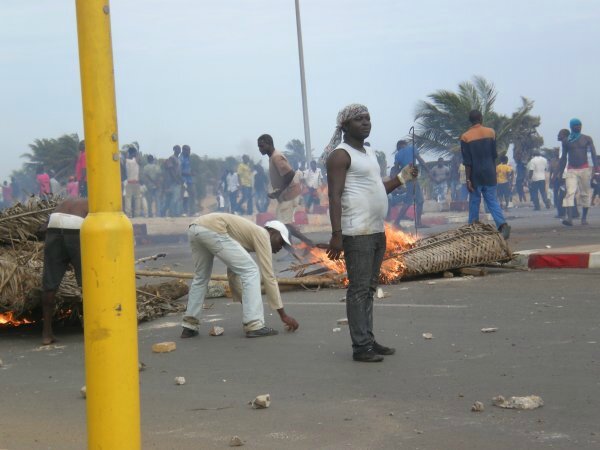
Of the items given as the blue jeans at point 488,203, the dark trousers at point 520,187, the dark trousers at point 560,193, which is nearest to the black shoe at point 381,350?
the blue jeans at point 488,203

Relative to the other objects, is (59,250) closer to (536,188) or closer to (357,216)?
(357,216)

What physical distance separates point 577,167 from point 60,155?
59.1 feet

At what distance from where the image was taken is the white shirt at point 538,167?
29.0m

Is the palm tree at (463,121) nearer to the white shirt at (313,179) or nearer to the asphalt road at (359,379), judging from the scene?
the white shirt at (313,179)

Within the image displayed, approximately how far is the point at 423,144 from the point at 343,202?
24035 millimetres

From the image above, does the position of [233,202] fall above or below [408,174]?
below

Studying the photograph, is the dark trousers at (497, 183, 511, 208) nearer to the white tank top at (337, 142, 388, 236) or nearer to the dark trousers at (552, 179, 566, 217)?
the dark trousers at (552, 179, 566, 217)

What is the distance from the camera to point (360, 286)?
282 inches

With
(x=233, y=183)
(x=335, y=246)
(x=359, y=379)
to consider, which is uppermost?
(x=233, y=183)

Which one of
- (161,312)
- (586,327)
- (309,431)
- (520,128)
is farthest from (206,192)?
(309,431)

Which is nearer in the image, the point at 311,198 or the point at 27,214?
the point at 27,214

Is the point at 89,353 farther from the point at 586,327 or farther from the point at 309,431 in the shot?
the point at 586,327

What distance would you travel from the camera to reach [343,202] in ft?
23.5

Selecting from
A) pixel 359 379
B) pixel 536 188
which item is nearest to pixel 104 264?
pixel 359 379
